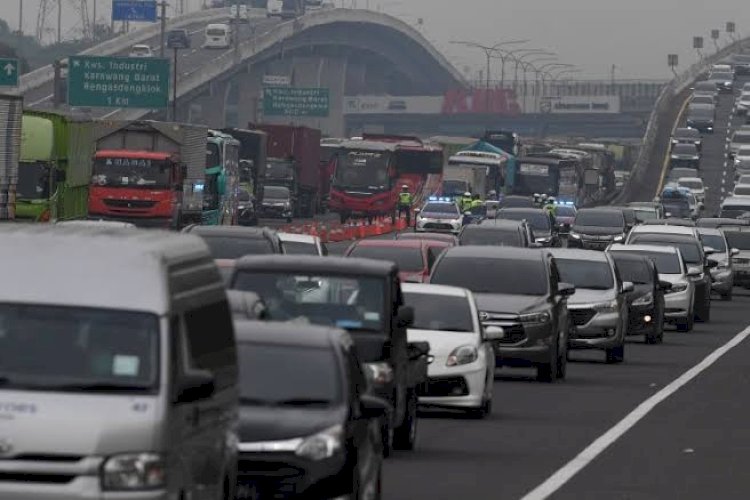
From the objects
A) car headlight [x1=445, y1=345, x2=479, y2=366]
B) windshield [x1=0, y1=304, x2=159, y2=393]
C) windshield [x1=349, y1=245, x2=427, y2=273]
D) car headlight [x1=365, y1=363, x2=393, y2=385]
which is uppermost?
windshield [x1=0, y1=304, x2=159, y2=393]

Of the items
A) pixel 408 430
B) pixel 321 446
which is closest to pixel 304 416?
pixel 321 446

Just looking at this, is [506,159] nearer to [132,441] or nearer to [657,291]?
[657,291]

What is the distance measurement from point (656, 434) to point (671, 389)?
6642mm

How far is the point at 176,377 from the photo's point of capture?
35.8 ft

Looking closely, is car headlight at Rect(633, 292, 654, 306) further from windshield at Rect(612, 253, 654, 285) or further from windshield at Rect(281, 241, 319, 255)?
windshield at Rect(281, 241, 319, 255)

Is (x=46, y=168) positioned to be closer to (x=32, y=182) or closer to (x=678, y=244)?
(x=32, y=182)

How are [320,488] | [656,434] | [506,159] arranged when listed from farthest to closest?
[506,159], [656,434], [320,488]

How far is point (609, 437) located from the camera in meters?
21.9

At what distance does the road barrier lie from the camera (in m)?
74.2

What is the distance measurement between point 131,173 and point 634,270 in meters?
26.2

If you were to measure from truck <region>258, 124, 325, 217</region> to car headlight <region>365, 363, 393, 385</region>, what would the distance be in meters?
82.5

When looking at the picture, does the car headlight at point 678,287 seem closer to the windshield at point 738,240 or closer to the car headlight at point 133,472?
the windshield at point 738,240

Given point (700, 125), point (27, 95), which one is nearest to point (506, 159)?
point (27, 95)

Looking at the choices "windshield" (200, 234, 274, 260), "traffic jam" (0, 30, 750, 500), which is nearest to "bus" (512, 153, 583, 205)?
"traffic jam" (0, 30, 750, 500)
